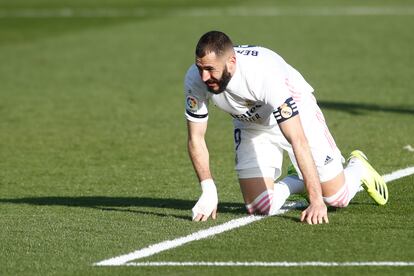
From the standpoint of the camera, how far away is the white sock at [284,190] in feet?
33.4

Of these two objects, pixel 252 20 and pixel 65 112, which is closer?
pixel 65 112

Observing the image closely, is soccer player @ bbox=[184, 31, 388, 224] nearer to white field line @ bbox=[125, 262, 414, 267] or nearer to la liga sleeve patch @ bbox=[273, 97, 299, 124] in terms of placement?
la liga sleeve patch @ bbox=[273, 97, 299, 124]

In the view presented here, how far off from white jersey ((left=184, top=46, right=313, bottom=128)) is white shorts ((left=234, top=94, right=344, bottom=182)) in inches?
8.7

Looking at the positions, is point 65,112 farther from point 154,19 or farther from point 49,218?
point 154,19

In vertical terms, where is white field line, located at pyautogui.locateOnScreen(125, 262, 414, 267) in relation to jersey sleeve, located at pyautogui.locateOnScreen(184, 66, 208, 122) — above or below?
below

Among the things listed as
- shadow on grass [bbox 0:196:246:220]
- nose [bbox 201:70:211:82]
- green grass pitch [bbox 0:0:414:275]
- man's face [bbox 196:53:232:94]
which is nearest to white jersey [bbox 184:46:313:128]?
man's face [bbox 196:53:232:94]

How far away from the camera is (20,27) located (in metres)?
32.6

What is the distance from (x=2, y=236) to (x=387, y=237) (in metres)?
3.02

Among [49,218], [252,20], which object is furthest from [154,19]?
[49,218]

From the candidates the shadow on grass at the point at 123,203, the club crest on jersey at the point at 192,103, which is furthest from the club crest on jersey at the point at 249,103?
the shadow on grass at the point at 123,203

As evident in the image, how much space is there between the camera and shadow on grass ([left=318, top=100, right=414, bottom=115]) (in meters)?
17.3

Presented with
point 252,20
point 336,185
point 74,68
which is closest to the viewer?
point 336,185

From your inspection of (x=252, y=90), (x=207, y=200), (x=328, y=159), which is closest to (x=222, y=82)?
(x=252, y=90)

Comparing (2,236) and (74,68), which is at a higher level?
(2,236)
